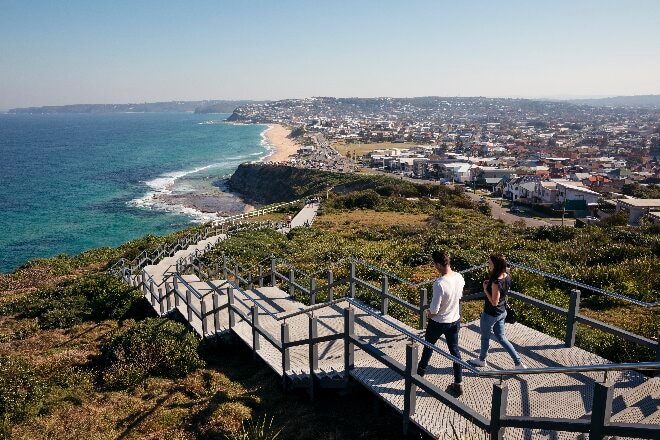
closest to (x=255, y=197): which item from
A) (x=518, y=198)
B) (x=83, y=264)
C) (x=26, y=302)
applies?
(x=518, y=198)

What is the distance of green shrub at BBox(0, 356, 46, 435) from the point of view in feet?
22.0

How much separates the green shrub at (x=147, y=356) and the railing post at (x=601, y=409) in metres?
5.99

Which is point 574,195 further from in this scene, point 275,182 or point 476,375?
point 476,375

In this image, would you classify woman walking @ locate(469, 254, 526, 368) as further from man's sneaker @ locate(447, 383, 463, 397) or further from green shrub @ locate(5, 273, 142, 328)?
green shrub @ locate(5, 273, 142, 328)

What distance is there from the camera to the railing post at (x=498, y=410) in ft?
14.5

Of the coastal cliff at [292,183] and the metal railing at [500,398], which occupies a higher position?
the metal railing at [500,398]

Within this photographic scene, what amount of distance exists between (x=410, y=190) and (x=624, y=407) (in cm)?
5284

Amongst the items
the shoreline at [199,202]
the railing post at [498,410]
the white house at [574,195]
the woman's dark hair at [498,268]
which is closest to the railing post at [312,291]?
the woman's dark hair at [498,268]

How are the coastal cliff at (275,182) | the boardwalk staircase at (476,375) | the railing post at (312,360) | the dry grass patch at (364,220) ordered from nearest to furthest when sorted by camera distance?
the boardwalk staircase at (476,375) < the railing post at (312,360) < the dry grass patch at (364,220) < the coastal cliff at (275,182)

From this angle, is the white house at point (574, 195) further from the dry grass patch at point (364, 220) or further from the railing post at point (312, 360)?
the railing post at point (312, 360)

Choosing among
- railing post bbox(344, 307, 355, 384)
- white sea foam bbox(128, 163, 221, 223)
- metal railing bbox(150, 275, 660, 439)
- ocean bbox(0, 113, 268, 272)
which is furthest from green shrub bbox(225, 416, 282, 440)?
white sea foam bbox(128, 163, 221, 223)

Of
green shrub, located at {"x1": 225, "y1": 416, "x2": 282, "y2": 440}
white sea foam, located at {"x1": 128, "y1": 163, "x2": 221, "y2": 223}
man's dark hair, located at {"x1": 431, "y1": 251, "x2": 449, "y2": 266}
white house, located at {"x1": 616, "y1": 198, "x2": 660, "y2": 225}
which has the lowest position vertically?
white sea foam, located at {"x1": 128, "y1": 163, "x2": 221, "y2": 223}

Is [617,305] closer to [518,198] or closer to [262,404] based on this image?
[262,404]

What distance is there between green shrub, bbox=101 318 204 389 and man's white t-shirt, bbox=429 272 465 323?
4.22 m
